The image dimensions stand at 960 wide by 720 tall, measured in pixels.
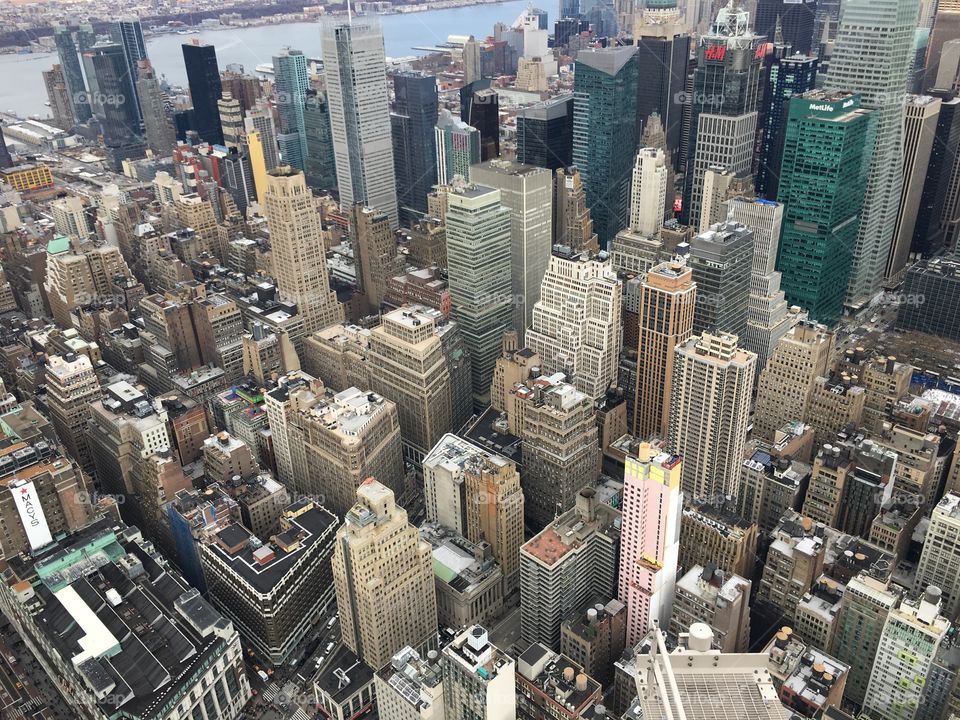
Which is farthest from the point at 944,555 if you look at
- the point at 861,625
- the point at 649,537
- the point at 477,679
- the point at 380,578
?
the point at 380,578

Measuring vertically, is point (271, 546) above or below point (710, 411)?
below

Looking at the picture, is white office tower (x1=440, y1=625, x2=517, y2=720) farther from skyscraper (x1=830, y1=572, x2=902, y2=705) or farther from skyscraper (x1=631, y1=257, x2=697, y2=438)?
skyscraper (x1=631, y1=257, x2=697, y2=438)

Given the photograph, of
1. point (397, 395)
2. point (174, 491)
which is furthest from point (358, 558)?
point (397, 395)

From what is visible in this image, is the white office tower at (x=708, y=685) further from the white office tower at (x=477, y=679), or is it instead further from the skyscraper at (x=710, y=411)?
the skyscraper at (x=710, y=411)

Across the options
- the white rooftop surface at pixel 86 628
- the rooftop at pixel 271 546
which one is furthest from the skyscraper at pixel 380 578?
the white rooftop surface at pixel 86 628

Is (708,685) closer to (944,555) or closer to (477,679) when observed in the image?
(477,679)

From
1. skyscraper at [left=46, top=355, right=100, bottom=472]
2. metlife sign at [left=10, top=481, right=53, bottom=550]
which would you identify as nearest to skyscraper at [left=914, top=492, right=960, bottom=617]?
metlife sign at [left=10, top=481, right=53, bottom=550]
